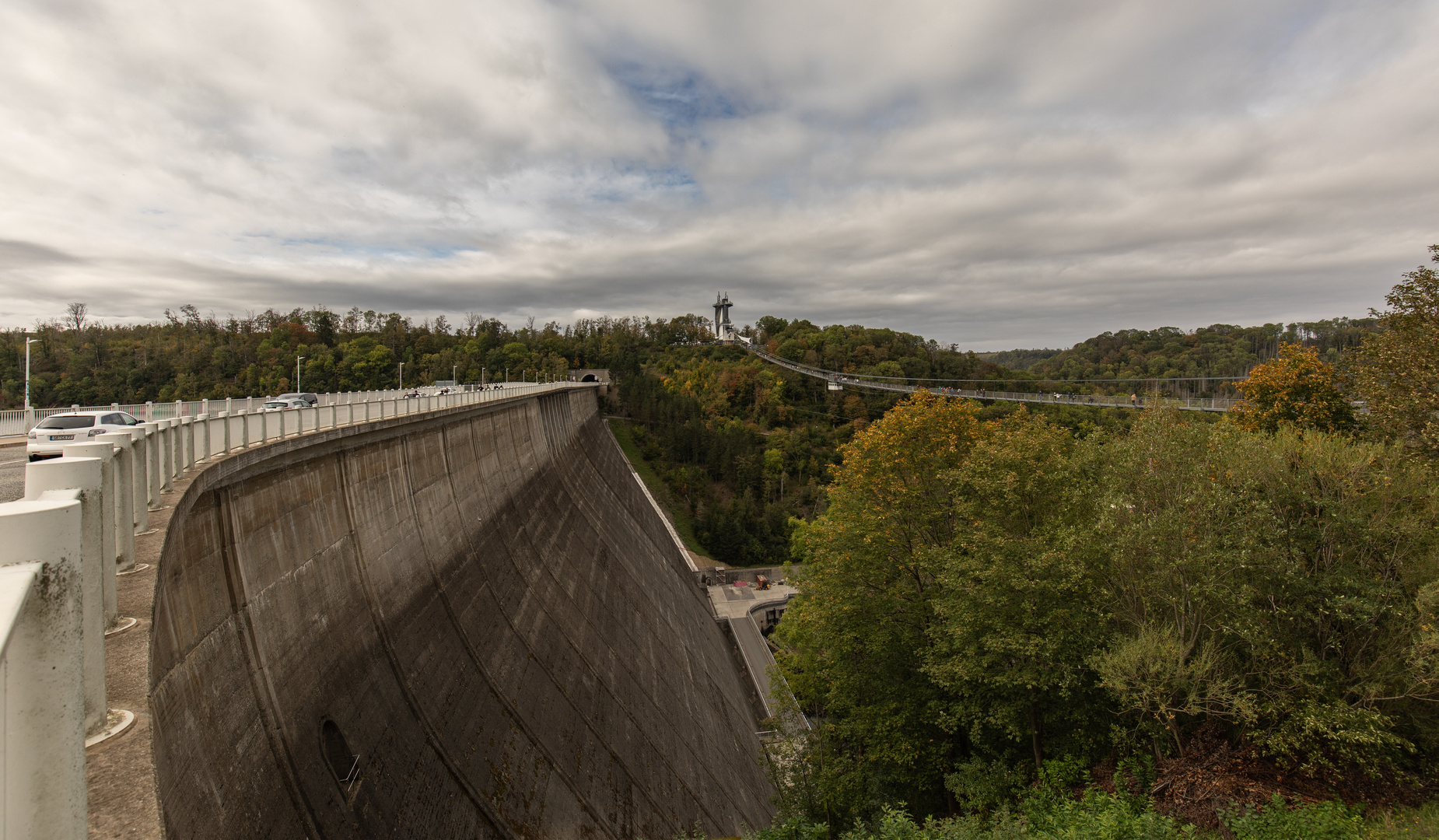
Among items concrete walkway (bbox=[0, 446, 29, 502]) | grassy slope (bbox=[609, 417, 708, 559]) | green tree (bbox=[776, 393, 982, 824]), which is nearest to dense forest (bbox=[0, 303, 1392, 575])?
grassy slope (bbox=[609, 417, 708, 559])

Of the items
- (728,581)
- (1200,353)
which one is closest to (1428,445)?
(728,581)

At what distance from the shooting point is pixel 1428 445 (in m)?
13.2

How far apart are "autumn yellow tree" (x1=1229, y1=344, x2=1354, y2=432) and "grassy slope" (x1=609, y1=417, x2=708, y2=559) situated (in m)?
48.8

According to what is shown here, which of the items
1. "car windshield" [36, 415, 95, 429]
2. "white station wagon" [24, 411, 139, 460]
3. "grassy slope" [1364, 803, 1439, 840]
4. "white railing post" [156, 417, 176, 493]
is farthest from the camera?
"car windshield" [36, 415, 95, 429]

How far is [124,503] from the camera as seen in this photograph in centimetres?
451

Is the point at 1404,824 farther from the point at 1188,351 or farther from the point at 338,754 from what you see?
the point at 1188,351

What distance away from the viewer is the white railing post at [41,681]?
A: 151cm

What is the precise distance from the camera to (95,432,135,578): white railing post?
444 cm

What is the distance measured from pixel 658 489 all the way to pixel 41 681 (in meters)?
73.2

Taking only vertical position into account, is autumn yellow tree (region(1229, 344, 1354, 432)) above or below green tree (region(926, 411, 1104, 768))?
above

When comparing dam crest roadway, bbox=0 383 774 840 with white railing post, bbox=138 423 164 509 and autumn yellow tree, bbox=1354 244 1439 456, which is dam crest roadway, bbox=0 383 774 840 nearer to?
white railing post, bbox=138 423 164 509

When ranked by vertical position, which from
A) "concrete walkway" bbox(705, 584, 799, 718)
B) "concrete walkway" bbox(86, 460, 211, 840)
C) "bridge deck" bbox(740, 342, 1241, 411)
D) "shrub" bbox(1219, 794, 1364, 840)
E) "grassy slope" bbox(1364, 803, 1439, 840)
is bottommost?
"concrete walkway" bbox(705, 584, 799, 718)

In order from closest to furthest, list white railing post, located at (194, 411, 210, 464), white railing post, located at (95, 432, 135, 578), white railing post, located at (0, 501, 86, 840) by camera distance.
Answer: white railing post, located at (0, 501, 86, 840) → white railing post, located at (95, 432, 135, 578) → white railing post, located at (194, 411, 210, 464)

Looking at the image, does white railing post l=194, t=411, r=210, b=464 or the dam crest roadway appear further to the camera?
white railing post l=194, t=411, r=210, b=464
